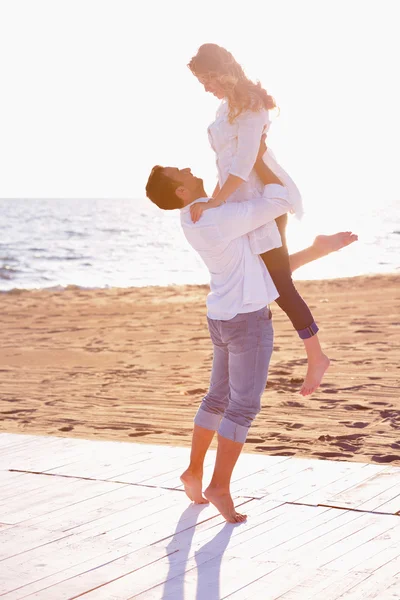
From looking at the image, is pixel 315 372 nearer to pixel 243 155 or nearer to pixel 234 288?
pixel 234 288

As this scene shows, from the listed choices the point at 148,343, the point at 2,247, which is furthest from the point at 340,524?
the point at 2,247

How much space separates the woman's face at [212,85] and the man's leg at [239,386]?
3.06 ft

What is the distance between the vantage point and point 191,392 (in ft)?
27.1

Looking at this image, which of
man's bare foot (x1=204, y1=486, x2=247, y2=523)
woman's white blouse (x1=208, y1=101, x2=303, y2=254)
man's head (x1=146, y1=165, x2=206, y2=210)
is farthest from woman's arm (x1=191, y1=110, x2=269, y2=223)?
man's bare foot (x1=204, y1=486, x2=247, y2=523)

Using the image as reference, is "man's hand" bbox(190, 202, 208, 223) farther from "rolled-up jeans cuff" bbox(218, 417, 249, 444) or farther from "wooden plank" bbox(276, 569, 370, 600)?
"wooden plank" bbox(276, 569, 370, 600)

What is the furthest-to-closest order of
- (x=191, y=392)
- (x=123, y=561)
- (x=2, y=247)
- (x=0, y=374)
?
(x=2, y=247), (x=0, y=374), (x=191, y=392), (x=123, y=561)

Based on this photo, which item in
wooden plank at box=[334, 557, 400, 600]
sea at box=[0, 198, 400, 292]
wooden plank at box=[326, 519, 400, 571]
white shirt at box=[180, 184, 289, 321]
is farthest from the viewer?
sea at box=[0, 198, 400, 292]

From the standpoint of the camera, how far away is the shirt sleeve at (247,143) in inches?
144

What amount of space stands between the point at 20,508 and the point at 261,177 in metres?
1.85

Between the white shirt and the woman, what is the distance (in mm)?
55

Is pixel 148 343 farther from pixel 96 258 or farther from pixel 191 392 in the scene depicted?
pixel 96 258

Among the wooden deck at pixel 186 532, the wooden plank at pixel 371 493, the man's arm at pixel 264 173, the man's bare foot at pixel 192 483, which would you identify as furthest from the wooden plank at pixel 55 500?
the man's arm at pixel 264 173

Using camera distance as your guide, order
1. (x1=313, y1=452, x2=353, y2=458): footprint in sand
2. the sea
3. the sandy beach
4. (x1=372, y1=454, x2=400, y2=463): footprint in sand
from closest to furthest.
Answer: (x1=372, y1=454, x2=400, y2=463): footprint in sand
(x1=313, y1=452, x2=353, y2=458): footprint in sand
the sandy beach
the sea

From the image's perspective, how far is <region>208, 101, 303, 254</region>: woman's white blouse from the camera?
367 cm
